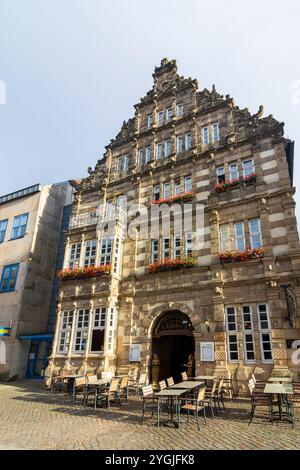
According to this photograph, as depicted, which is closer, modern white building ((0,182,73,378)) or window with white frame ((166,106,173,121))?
modern white building ((0,182,73,378))

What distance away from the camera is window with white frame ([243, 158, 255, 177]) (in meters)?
15.5

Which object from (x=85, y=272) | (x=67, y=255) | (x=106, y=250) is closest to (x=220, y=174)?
(x=106, y=250)

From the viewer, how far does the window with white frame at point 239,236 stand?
14266 millimetres

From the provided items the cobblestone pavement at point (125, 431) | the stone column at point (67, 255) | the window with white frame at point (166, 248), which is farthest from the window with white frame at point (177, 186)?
the cobblestone pavement at point (125, 431)

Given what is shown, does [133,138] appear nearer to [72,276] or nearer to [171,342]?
[72,276]

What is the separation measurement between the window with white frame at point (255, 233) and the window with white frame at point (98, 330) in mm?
8330

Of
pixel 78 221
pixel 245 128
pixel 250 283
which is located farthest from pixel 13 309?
pixel 245 128

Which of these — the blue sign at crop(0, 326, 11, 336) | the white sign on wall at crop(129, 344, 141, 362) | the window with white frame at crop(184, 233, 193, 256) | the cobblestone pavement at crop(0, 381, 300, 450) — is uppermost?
the window with white frame at crop(184, 233, 193, 256)

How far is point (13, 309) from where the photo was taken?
810 inches

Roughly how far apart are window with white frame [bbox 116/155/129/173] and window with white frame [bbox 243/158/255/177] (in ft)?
27.1

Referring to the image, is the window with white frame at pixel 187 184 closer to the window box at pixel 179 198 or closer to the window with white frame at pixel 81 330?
the window box at pixel 179 198

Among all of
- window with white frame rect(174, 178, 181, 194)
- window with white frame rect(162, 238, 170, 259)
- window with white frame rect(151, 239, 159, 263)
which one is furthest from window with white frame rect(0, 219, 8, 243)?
window with white frame rect(174, 178, 181, 194)

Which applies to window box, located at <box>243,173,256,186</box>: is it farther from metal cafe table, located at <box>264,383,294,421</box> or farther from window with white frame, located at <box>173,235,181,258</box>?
metal cafe table, located at <box>264,383,294,421</box>
